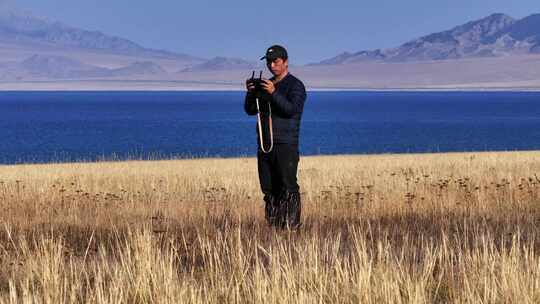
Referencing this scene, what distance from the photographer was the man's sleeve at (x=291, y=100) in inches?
337

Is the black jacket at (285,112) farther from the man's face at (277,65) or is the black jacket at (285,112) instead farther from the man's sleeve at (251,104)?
the man's face at (277,65)

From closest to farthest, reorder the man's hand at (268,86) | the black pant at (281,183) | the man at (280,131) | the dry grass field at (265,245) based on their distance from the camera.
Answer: the dry grass field at (265,245) < the man's hand at (268,86) < the man at (280,131) < the black pant at (281,183)

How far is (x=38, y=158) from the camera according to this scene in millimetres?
58531

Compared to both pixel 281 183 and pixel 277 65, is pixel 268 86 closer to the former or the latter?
pixel 277 65

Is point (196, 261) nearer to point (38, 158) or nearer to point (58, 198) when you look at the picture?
point (58, 198)

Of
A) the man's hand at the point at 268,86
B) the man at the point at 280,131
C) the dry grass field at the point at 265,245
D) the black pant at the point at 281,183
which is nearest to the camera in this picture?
the dry grass field at the point at 265,245

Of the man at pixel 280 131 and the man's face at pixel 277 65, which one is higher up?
the man's face at pixel 277 65

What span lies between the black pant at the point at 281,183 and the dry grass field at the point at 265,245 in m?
0.21

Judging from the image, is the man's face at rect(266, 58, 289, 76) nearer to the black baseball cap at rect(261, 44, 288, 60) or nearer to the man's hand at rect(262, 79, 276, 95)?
the black baseball cap at rect(261, 44, 288, 60)

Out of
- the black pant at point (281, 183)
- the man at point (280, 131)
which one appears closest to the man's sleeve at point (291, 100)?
the man at point (280, 131)

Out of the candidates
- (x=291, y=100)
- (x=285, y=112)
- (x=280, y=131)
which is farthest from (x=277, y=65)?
(x=280, y=131)

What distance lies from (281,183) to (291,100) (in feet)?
2.54

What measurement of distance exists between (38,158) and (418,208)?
4998 cm

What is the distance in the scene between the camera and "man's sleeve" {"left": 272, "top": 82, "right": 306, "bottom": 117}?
856 centimetres
